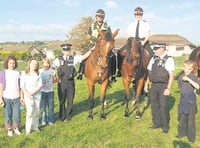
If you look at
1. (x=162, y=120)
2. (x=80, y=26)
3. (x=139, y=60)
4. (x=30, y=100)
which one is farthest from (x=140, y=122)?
(x=80, y=26)

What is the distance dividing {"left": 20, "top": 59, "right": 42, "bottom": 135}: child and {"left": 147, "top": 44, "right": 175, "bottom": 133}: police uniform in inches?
124

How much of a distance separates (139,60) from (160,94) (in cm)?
135

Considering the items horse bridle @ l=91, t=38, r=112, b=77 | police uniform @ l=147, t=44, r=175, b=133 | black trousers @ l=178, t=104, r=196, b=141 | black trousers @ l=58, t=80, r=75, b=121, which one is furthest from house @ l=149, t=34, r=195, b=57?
black trousers @ l=178, t=104, r=196, b=141

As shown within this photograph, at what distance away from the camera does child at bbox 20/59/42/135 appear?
7.73 meters

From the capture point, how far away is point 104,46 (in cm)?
836

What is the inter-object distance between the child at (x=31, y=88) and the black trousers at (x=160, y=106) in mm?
3203

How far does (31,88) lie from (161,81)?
3.51 metres

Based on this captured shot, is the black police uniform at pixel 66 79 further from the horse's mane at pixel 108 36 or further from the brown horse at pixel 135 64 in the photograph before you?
the brown horse at pixel 135 64

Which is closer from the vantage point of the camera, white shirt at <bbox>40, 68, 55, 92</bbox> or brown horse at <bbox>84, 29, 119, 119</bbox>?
brown horse at <bbox>84, 29, 119, 119</bbox>

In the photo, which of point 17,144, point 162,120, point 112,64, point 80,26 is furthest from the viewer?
point 80,26

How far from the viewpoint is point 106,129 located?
8578mm

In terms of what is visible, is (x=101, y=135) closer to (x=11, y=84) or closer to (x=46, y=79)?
(x=46, y=79)

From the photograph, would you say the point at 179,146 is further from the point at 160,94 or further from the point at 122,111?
the point at 122,111

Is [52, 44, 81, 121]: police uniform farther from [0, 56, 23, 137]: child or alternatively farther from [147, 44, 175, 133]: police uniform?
Answer: [147, 44, 175, 133]: police uniform
